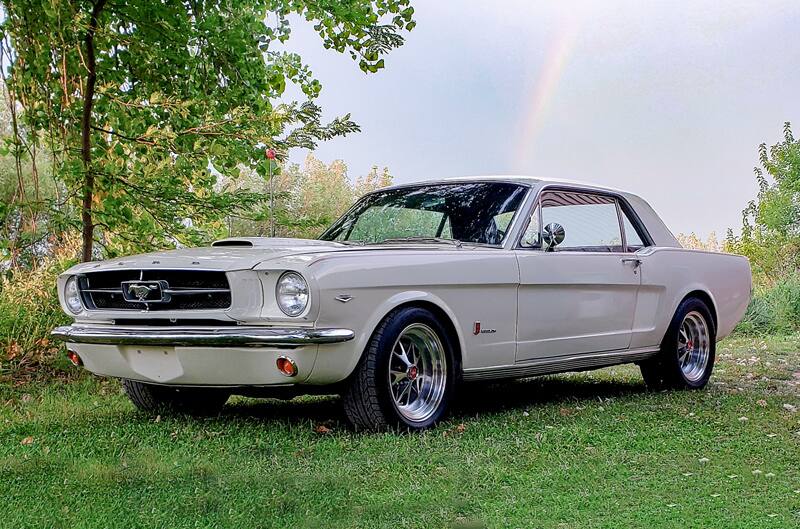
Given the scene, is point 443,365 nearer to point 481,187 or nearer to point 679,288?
point 481,187

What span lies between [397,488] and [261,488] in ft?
1.97

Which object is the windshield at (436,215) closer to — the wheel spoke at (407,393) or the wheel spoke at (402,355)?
the wheel spoke at (402,355)

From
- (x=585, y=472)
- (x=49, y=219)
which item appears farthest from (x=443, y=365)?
(x=49, y=219)

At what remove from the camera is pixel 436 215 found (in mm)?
6355

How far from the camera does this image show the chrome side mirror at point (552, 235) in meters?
6.19

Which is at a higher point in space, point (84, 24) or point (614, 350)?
point (84, 24)

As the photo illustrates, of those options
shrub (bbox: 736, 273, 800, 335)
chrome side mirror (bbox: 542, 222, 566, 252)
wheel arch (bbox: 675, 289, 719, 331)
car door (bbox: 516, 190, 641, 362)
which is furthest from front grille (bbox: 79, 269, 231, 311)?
A: shrub (bbox: 736, 273, 800, 335)

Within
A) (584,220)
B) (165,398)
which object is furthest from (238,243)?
(584,220)

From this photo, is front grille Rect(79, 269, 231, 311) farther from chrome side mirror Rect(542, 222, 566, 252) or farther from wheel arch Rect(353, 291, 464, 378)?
chrome side mirror Rect(542, 222, 566, 252)

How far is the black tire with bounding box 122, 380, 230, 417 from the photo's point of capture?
6020 millimetres

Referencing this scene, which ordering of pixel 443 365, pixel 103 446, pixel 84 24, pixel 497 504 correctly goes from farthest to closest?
pixel 84 24 → pixel 443 365 → pixel 103 446 → pixel 497 504

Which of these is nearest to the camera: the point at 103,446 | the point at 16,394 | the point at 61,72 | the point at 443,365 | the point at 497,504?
the point at 497,504

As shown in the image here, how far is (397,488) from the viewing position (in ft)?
13.4

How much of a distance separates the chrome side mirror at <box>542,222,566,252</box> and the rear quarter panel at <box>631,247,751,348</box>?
120 centimetres
